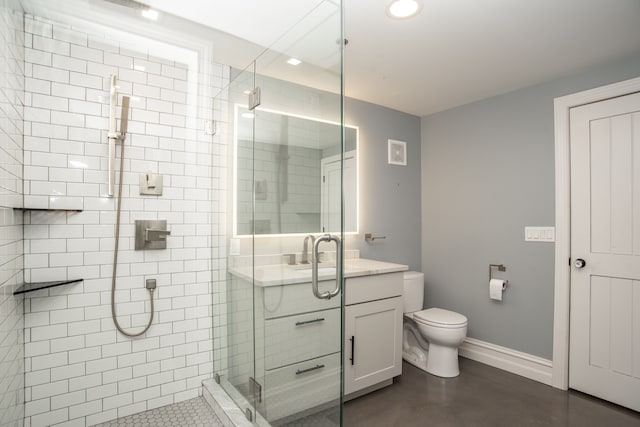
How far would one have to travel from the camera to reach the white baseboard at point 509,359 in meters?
2.57

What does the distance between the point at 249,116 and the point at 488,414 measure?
7.85ft

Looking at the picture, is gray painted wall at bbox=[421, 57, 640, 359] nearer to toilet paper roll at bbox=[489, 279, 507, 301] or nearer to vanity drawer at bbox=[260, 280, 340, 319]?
toilet paper roll at bbox=[489, 279, 507, 301]

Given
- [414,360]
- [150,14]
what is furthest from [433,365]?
[150,14]

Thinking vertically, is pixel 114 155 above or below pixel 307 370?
above

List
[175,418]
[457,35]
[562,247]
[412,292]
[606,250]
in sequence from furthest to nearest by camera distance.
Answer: [412,292], [562,247], [606,250], [457,35], [175,418]

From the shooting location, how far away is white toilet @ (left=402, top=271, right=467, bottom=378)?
258 centimetres

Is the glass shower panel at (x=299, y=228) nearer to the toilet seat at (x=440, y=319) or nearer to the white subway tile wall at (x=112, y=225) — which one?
the white subway tile wall at (x=112, y=225)

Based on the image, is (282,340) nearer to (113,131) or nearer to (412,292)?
(113,131)

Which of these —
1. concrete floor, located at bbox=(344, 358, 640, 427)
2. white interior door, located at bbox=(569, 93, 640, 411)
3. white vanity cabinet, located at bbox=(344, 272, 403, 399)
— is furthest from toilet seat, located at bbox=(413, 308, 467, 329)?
white interior door, located at bbox=(569, 93, 640, 411)

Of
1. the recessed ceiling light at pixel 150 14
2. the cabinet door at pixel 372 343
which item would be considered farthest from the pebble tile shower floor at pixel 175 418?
the recessed ceiling light at pixel 150 14

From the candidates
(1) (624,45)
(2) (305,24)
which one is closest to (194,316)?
(2) (305,24)

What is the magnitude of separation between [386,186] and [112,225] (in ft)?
7.62

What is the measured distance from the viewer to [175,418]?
1811 mm

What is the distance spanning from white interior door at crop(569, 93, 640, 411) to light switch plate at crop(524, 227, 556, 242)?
5.2 inches
